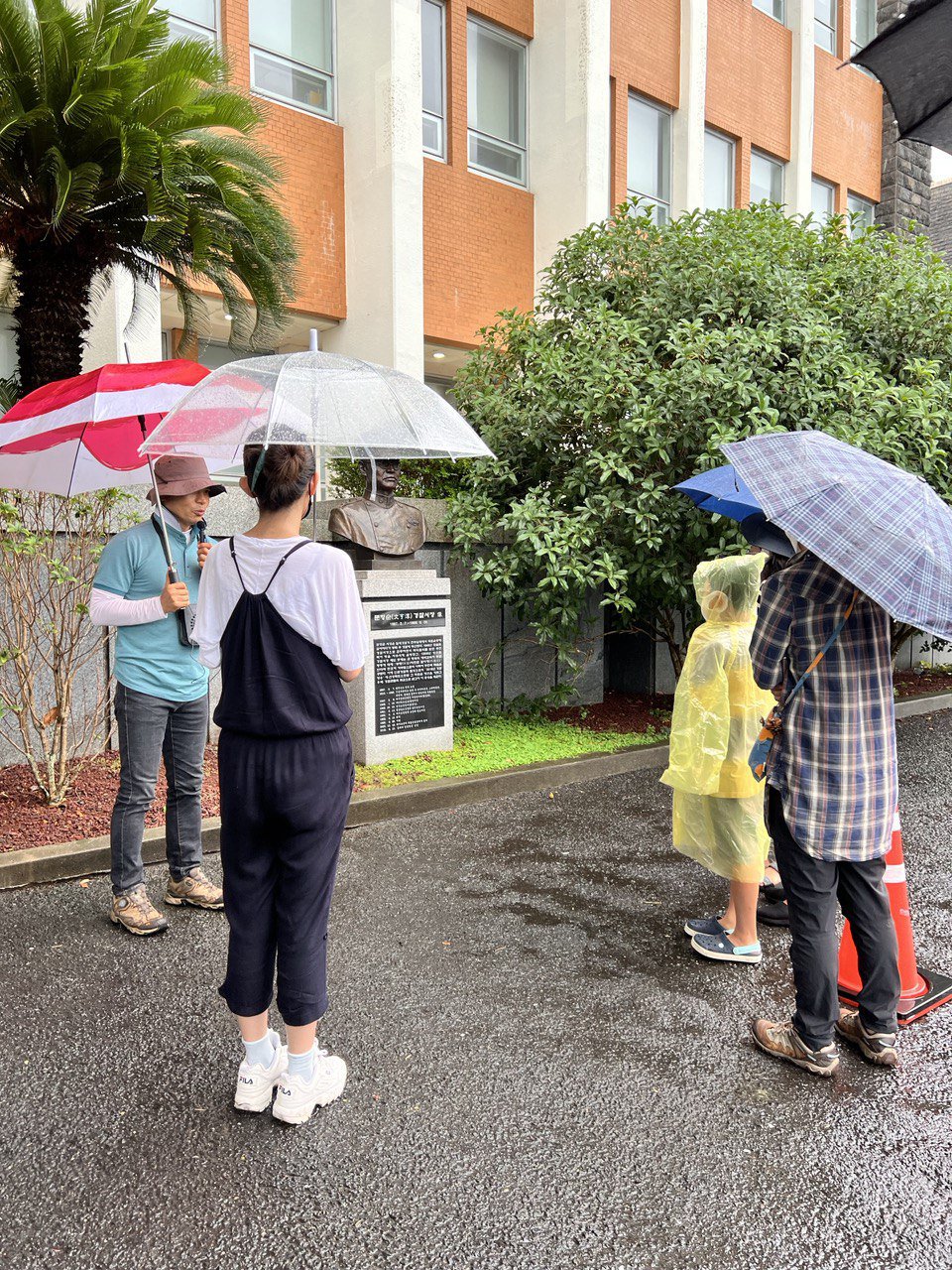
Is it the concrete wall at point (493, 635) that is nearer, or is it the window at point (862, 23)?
the concrete wall at point (493, 635)

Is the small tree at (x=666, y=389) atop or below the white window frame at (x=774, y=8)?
below

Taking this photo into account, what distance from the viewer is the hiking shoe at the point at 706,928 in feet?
13.8

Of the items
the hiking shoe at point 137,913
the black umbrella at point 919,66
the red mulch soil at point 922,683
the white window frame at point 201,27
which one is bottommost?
the red mulch soil at point 922,683

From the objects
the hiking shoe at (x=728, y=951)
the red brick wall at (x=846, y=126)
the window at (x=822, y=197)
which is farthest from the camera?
the window at (x=822, y=197)

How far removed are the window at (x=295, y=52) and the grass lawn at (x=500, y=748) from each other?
357 inches

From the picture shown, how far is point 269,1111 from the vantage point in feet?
9.56

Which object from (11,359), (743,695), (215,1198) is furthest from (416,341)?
(215,1198)

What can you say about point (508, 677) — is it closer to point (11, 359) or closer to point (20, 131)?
point (20, 131)

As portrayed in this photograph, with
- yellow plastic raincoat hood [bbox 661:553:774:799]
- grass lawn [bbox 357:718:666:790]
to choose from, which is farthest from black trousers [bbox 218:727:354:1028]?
grass lawn [bbox 357:718:666:790]

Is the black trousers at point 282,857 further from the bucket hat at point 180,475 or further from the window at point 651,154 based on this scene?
the window at point 651,154

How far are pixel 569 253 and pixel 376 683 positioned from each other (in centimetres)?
533

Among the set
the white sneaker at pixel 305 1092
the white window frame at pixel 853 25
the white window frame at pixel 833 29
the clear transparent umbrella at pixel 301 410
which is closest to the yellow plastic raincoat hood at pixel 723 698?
the clear transparent umbrella at pixel 301 410

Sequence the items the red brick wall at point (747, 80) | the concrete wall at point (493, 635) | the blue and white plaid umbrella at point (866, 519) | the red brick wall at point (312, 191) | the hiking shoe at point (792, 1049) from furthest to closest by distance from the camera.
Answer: the red brick wall at point (747, 80) → the red brick wall at point (312, 191) → the concrete wall at point (493, 635) → the hiking shoe at point (792, 1049) → the blue and white plaid umbrella at point (866, 519)

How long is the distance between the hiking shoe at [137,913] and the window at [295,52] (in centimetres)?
1128
